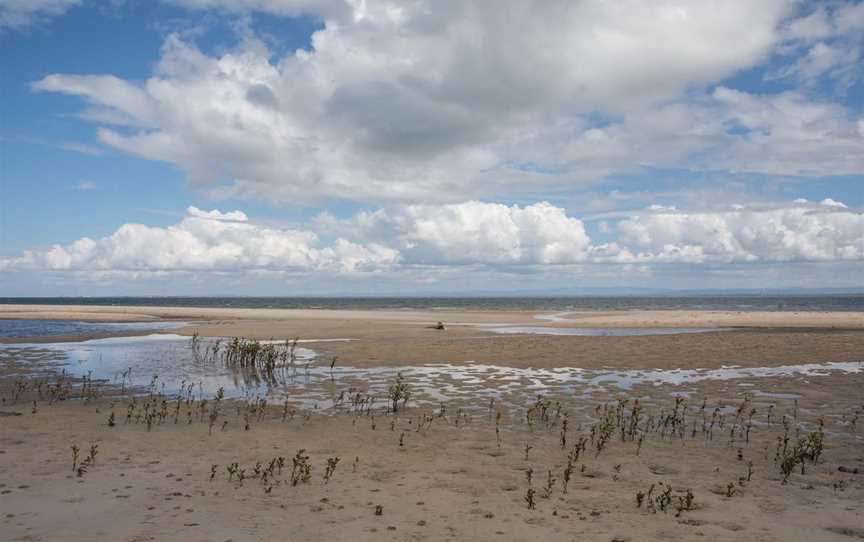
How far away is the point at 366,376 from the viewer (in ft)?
67.6

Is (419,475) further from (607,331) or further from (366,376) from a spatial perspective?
(607,331)

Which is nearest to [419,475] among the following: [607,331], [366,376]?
[366,376]

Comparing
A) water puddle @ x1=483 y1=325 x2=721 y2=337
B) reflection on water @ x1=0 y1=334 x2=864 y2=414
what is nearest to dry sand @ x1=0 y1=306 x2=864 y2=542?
reflection on water @ x1=0 y1=334 x2=864 y2=414

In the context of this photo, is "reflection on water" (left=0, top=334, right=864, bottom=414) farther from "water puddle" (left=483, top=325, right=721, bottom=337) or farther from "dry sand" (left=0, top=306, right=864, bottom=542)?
"water puddle" (left=483, top=325, right=721, bottom=337)

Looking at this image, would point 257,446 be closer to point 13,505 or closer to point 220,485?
point 220,485

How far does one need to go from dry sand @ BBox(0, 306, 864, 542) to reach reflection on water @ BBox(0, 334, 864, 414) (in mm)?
1344

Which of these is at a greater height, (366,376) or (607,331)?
(366,376)

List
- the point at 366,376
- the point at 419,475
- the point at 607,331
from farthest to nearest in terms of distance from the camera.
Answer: the point at 607,331 → the point at 366,376 → the point at 419,475

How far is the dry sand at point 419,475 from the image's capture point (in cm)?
727

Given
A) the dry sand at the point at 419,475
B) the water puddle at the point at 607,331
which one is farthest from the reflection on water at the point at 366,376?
the water puddle at the point at 607,331

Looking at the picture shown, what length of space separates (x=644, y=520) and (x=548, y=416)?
236 inches

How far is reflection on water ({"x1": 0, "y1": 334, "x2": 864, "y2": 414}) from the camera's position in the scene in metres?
17.4

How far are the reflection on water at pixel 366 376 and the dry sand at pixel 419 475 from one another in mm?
1344

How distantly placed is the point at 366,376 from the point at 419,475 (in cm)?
1134
